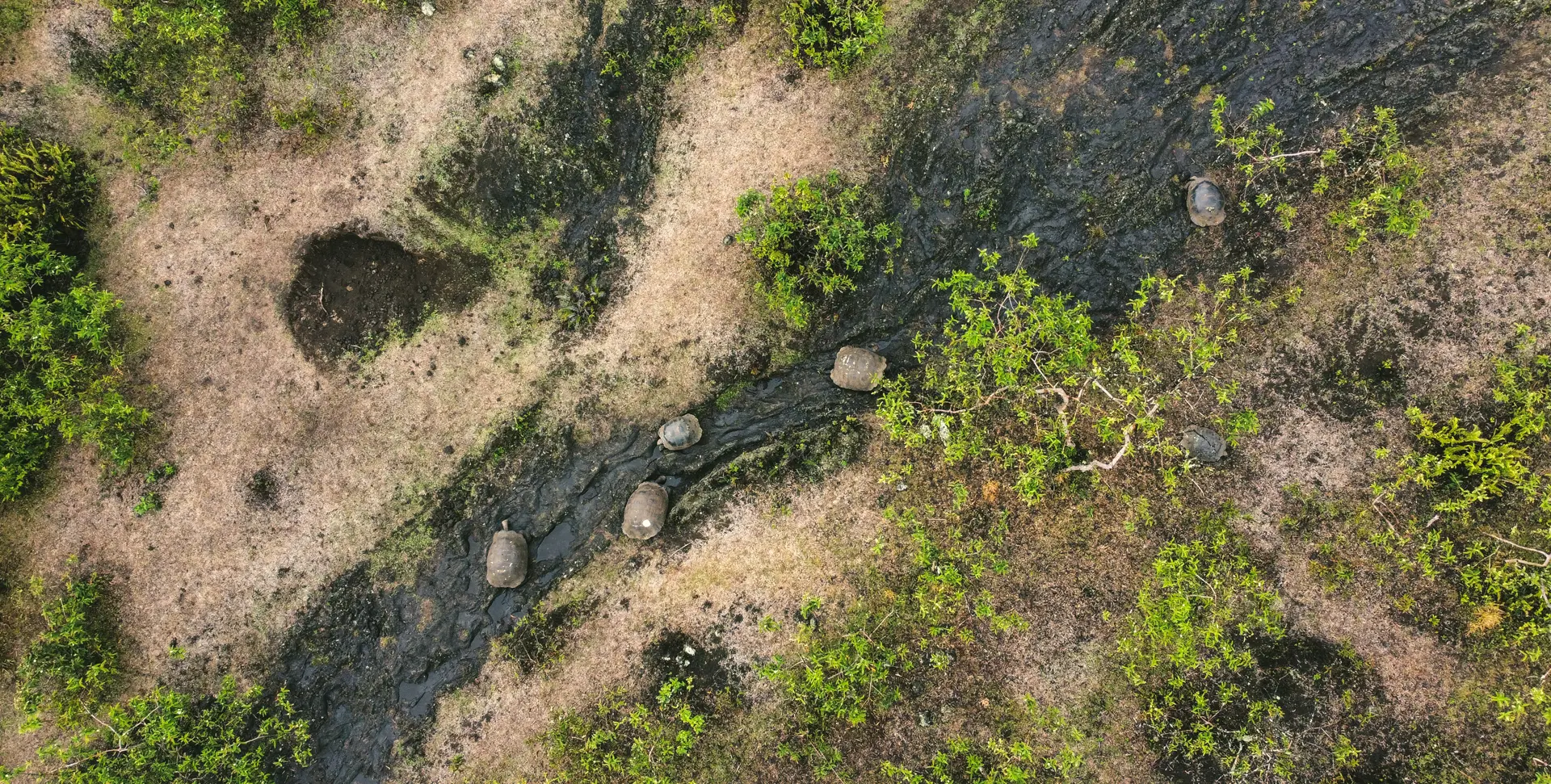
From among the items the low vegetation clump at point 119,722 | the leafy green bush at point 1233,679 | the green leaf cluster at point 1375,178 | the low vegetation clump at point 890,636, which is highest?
the low vegetation clump at point 119,722

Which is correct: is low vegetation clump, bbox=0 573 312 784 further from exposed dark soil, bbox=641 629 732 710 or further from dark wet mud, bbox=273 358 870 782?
exposed dark soil, bbox=641 629 732 710

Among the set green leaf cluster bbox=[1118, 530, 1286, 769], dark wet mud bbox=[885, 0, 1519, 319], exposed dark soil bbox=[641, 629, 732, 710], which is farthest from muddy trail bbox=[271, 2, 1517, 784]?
green leaf cluster bbox=[1118, 530, 1286, 769]

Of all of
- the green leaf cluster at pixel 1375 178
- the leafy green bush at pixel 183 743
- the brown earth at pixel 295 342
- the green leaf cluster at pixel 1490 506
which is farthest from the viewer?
the brown earth at pixel 295 342

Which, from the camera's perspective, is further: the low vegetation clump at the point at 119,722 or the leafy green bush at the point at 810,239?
the leafy green bush at the point at 810,239

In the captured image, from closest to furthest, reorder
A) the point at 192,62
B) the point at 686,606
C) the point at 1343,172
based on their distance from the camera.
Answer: the point at 1343,172
the point at 686,606
the point at 192,62

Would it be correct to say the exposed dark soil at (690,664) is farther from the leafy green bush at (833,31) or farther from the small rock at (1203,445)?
the leafy green bush at (833,31)

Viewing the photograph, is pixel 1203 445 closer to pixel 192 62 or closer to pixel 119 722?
pixel 119 722

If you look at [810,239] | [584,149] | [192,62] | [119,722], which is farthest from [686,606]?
[192,62]

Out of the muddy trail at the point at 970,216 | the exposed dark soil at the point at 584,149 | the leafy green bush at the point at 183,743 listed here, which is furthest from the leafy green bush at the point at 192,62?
the leafy green bush at the point at 183,743
